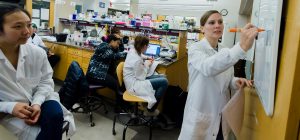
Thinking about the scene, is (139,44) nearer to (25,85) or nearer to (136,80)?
(136,80)

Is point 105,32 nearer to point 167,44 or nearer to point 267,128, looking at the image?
point 167,44

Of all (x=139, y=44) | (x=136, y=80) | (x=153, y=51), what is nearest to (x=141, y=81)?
(x=136, y=80)

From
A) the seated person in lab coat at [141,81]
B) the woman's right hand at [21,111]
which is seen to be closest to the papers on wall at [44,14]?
the seated person in lab coat at [141,81]

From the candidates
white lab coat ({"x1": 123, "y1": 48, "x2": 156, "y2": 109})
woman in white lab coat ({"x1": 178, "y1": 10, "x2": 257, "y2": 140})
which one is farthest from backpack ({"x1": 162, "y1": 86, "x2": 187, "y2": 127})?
woman in white lab coat ({"x1": 178, "y1": 10, "x2": 257, "y2": 140})

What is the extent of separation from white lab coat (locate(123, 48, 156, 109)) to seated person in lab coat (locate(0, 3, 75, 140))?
4.54ft

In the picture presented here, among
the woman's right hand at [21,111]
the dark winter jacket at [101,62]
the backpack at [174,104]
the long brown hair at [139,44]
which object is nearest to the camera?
the woman's right hand at [21,111]

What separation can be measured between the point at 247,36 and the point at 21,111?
3.55 feet

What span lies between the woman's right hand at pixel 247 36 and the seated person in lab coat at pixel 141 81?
166 cm

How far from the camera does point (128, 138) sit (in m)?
2.68

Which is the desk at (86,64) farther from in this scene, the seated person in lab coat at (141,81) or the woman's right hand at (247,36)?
the woman's right hand at (247,36)

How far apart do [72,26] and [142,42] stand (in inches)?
111

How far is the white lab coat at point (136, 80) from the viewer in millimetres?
2676

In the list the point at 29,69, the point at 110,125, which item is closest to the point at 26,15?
the point at 29,69

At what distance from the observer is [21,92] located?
130 centimetres
